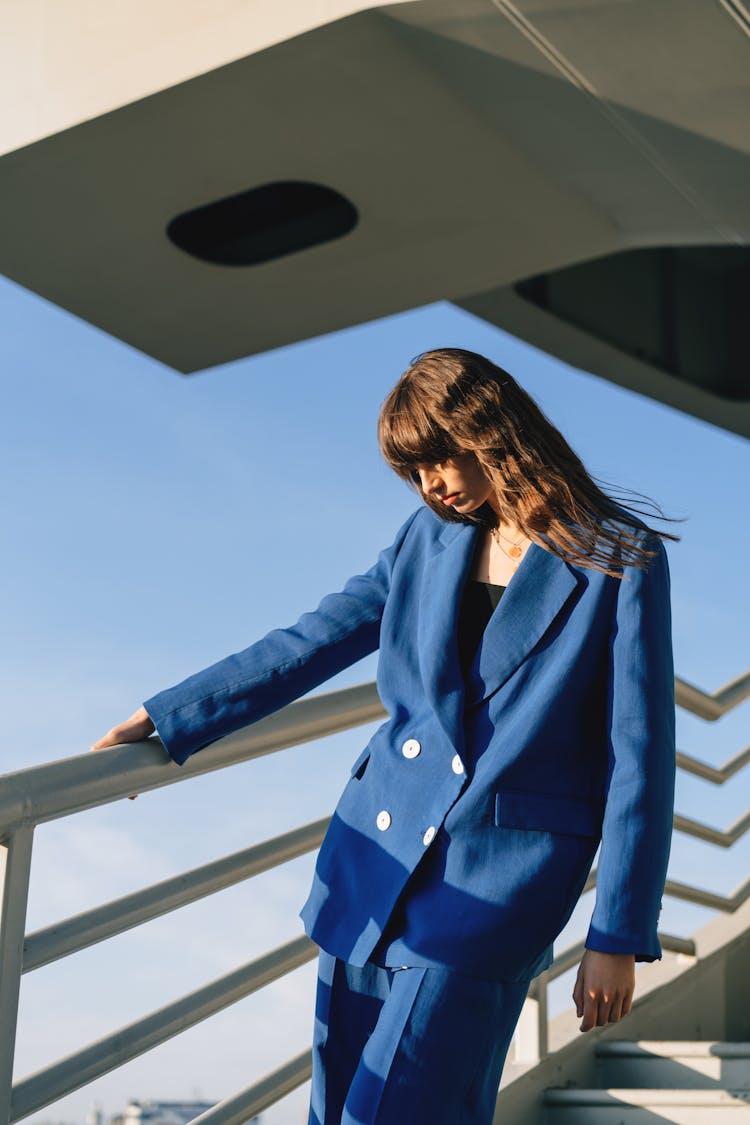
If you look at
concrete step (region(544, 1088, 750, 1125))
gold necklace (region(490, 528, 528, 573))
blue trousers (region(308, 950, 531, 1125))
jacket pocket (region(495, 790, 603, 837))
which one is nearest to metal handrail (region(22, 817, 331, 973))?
blue trousers (region(308, 950, 531, 1125))

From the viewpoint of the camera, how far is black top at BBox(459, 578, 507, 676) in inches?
73.1

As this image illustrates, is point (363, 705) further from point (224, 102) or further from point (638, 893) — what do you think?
point (224, 102)

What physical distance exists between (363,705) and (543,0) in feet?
15.5

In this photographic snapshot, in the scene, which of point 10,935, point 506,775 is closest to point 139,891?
point 10,935

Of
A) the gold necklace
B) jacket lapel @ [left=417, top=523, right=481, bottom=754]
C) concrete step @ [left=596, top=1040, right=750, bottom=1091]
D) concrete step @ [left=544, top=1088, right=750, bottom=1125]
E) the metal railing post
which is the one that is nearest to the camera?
the metal railing post

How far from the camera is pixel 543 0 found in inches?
239

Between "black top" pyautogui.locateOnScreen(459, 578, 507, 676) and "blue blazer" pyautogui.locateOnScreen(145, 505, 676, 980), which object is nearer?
"blue blazer" pyautogui.locateOnScreen(145, 505, 676, 980)

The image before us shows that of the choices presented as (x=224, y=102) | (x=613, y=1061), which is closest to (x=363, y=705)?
(x=613, y=1061)

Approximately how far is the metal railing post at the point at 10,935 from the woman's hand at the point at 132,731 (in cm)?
27

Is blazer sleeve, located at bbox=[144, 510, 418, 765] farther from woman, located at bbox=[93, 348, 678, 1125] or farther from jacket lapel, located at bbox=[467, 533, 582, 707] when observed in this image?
jacket lapel, located at bbox=[467, 533, 582, 707]

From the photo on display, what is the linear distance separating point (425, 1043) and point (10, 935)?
0.56 metres

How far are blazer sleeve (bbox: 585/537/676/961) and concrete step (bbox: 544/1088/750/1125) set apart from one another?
4.68 ft

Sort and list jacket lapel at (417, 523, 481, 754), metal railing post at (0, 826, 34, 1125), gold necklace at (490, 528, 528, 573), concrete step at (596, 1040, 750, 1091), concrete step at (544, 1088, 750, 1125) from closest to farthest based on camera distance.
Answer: metal railing post at (0, 826, 34, 1125) < jacket lapel at (417, 523, 481, 754) < gold necklace at (490, 528, 528, 573) < concrete step at (544, 1088, 750, 1125) < concrete step at (596, 1040, 750, 1091)

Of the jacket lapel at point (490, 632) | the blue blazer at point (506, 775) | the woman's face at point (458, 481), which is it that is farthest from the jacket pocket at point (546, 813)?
the woman's face at point (458, 481)
